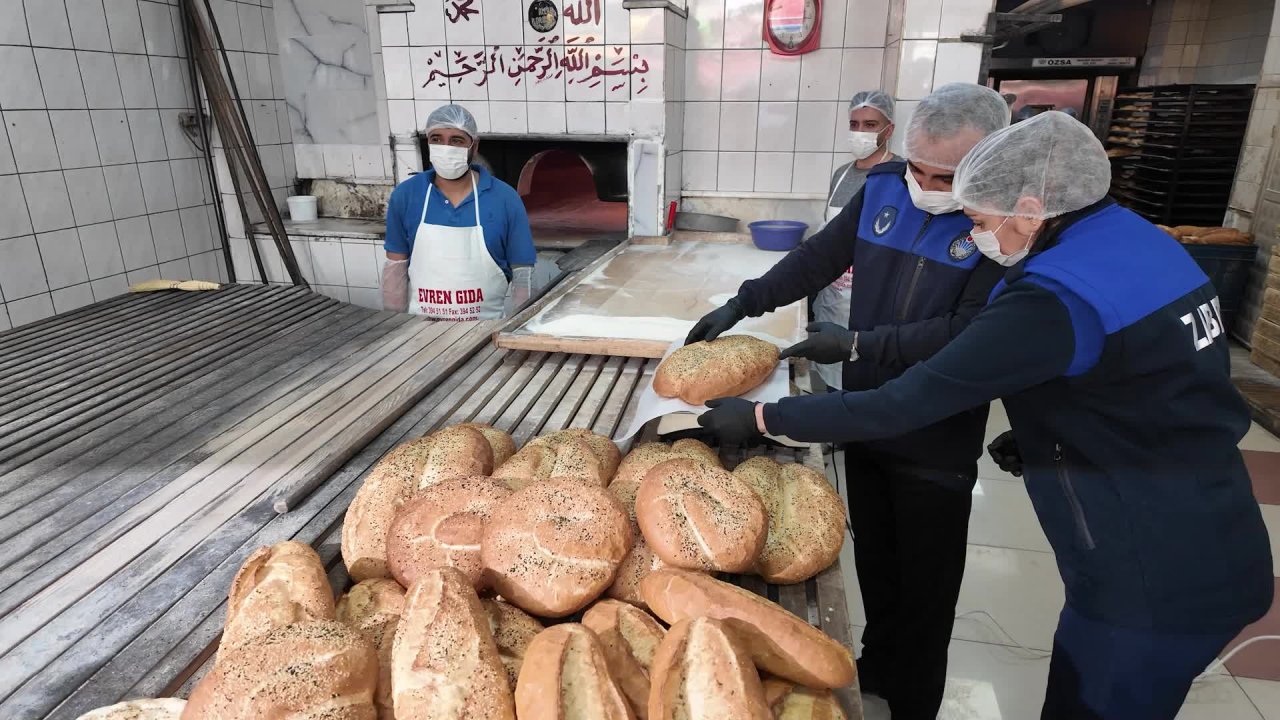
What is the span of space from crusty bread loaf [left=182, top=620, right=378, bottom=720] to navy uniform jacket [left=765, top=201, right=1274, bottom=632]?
3.15 feet

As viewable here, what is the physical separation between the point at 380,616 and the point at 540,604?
0.23 m

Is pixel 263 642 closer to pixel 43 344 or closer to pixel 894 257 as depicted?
pixel 894 257

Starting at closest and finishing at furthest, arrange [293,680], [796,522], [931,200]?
[293,680]
[796,522]
[931,200]

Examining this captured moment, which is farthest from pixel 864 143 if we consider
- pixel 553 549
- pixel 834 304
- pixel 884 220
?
pixel 553 549

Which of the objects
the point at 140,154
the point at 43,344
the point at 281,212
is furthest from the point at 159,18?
the point at 43,344

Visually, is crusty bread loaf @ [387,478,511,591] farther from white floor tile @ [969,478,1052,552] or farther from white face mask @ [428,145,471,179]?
white floor tile @ [969,478,1052,552]

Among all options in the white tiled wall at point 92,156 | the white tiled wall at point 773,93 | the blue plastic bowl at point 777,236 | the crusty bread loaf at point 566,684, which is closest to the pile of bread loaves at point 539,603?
the crusty bread loaf at point 566,684

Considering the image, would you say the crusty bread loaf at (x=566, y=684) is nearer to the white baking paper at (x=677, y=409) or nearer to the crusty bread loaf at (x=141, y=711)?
the crusty bread loaf at (x=141, y=711)

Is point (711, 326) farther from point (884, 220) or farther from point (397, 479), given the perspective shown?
point (397, 479)

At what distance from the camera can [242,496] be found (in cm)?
148

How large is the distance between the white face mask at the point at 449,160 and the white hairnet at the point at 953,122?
194cm

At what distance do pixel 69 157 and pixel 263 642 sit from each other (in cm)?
439

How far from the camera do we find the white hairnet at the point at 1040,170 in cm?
138

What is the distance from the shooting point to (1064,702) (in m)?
1.64
